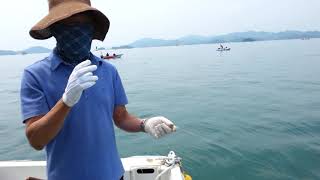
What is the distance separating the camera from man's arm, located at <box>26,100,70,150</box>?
1775 millimetres

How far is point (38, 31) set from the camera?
2053 millimetres

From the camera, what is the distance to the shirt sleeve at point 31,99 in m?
1.92

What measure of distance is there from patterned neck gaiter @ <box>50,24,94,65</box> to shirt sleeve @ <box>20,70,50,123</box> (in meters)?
0.24

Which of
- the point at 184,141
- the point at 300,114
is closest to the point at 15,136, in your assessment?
the point at 184,141

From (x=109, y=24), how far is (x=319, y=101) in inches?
564

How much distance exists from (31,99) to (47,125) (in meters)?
0.24

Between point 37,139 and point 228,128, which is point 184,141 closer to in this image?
point 228,128

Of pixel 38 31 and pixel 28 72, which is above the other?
pixel 38 31

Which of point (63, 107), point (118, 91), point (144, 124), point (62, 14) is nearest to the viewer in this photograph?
point (63, 107)

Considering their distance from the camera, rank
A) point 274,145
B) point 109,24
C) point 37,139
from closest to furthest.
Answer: point 37,139
point 109,24
point 274,145

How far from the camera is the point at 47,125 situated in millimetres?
1791

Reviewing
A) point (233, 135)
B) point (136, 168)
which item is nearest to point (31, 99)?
point (136, 168)

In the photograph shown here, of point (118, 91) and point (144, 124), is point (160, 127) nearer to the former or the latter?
point (144, 124)

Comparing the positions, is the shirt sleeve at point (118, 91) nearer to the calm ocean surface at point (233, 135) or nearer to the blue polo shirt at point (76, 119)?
the blue polo shirt at point (76, 119)
